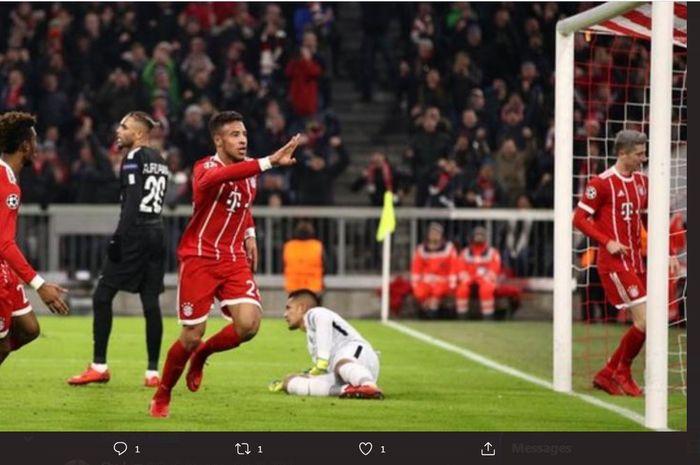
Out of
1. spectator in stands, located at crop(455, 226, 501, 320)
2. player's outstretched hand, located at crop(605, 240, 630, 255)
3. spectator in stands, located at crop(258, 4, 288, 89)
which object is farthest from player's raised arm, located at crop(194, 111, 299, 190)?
spectator in stands, located at crop(258, 4, 288, 89)

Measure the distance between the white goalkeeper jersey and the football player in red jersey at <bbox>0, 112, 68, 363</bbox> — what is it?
91.0 inches

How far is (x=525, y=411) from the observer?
39.1 ft

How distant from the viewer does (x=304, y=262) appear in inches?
906

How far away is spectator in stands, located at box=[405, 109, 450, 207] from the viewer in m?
25.9

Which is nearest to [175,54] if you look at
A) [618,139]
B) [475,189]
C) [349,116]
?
[349,116]

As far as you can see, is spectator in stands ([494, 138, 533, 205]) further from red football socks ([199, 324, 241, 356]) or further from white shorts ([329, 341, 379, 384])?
red football socks ([199, 324, 241, 356])

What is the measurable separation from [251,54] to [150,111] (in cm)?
228

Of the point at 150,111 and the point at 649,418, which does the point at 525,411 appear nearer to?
the point at 649,418

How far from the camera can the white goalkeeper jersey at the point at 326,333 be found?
1257cm

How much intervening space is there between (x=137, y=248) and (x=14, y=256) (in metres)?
3.26

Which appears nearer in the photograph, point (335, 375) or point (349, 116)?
point (335, 375)

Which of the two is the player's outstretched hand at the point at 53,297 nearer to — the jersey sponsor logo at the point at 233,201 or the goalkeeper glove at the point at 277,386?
the jersey sponsor logo at the point at 233,201

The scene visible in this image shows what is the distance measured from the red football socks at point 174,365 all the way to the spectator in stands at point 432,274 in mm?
12960
